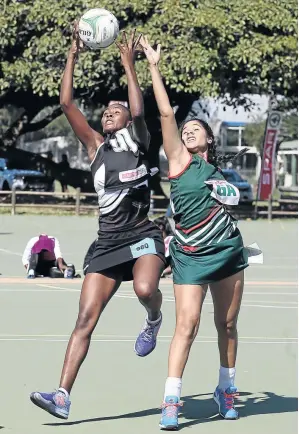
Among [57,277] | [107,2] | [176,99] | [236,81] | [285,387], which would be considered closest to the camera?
[285,387]

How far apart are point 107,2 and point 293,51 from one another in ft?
17.1

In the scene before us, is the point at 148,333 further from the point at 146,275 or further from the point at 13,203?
the point at 13,203

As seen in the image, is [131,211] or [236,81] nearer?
[131,211]

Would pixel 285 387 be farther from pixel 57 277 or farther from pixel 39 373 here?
pixel 57 277

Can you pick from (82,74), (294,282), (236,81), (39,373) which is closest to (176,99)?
(236,81)

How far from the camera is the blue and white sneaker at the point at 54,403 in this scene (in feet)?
22.7

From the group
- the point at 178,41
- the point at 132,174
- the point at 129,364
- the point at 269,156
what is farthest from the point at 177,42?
the point at 132,174

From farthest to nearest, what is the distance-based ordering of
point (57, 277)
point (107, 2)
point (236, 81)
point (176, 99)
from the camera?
point (176, 99) < point (236, 81) < point (107, 2) < point (57, 277)

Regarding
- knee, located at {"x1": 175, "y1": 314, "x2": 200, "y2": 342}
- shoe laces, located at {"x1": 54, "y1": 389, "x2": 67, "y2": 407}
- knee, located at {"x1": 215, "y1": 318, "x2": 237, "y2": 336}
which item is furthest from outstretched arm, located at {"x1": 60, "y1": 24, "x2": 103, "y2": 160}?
shoe laces, located at {"x1": 54, "y1": 389, "x2": 67, "y2": 407}

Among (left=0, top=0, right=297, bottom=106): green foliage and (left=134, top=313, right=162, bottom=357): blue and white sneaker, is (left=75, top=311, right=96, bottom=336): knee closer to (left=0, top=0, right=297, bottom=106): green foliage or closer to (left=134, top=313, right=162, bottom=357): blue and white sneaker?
(left=134, top=313, right=162, bottom=357): blue and white sneaker

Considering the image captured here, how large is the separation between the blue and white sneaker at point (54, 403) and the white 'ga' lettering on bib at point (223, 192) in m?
1.59

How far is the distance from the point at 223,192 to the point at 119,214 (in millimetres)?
726

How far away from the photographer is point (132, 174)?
7.41 metres

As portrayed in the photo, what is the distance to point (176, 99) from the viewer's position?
1444 inches
